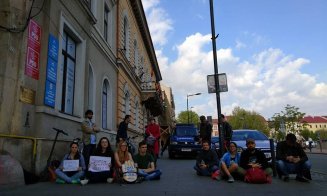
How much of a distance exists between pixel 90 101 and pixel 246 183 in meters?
8.00

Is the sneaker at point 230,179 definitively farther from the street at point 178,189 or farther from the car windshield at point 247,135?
the car windshield at point 247,135

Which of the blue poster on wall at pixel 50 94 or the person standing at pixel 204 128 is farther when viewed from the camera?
the person standing at pixel 204 128

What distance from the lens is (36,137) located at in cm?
901

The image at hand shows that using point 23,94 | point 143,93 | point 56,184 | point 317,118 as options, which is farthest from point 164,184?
point 317,118

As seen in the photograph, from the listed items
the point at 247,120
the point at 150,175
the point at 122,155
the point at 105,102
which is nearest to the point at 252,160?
the point at 150,175

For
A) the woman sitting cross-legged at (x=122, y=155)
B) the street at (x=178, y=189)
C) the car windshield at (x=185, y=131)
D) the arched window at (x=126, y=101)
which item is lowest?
the street at (x=178, y=189)

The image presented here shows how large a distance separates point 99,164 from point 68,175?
0.81 m

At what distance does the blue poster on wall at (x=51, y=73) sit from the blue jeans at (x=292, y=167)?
21.2ft

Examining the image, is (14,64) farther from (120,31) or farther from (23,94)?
(120,31)

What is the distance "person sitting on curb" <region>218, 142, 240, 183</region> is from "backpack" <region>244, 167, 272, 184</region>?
1.35 feet

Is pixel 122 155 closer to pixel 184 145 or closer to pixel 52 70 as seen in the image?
pixel 52 70

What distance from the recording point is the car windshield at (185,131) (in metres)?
22.2

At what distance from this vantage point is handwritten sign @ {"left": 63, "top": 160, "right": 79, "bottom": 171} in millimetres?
8891

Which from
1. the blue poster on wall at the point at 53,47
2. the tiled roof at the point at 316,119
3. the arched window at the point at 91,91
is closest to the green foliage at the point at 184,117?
the arched window at the point at 91,91
